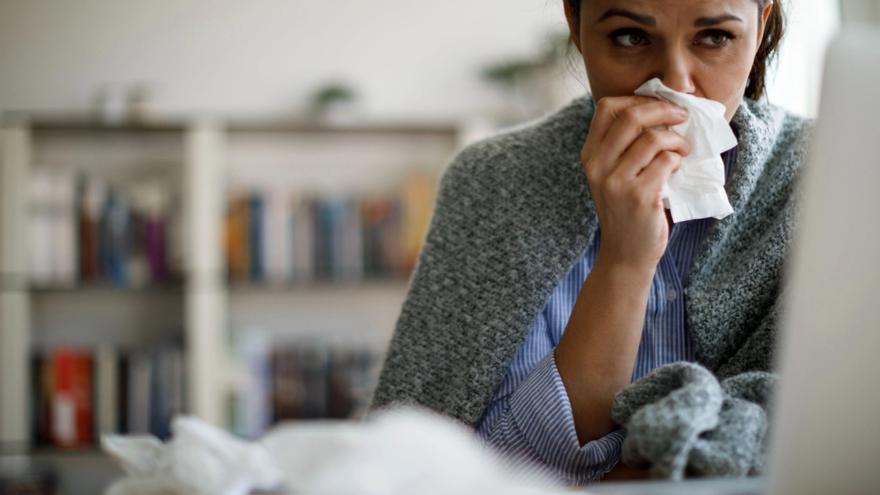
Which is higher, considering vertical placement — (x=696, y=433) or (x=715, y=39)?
(x=715, y=39)

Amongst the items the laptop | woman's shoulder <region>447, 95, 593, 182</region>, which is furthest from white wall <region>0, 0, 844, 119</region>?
the laptop

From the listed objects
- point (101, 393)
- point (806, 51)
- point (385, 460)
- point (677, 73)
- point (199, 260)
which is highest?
point (806, 51)

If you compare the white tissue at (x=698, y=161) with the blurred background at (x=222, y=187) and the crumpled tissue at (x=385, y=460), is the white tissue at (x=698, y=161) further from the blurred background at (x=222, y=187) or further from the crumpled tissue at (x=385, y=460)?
the blurred background at (x=222, y=187)

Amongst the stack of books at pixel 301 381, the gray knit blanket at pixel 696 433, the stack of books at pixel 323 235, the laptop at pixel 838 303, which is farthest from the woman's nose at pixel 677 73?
the stack of books at pixel 301 381

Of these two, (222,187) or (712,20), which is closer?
(712,20)

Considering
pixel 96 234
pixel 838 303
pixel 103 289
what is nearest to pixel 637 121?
pixel 838 303

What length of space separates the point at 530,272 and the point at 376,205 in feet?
6.57

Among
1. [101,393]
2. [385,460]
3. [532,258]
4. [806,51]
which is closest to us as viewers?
[385,460]

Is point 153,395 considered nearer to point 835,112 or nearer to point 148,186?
point 148,186

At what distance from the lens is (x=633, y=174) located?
941 mm

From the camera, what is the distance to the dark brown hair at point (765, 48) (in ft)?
3.59

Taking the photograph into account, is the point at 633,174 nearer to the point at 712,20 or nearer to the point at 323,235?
the point at 712,20

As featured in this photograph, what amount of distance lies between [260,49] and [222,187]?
52cm

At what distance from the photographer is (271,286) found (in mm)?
2965
